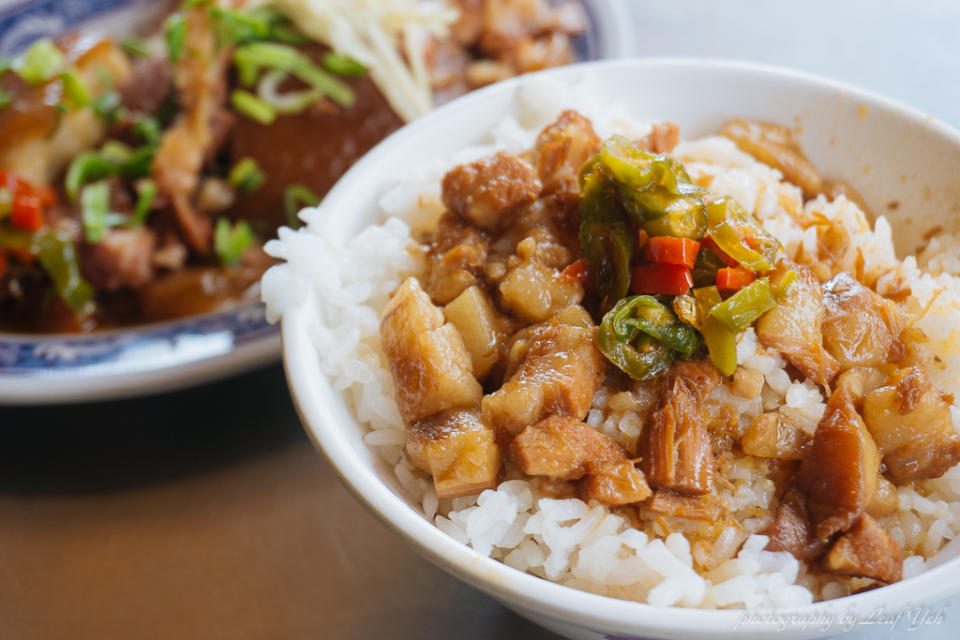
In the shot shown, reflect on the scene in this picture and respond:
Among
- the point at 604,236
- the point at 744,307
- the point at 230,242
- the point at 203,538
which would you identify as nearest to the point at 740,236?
the point at 744,307

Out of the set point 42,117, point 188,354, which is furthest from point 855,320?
point 42,117

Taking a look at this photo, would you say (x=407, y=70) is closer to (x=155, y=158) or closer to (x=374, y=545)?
(x=155, y=158)

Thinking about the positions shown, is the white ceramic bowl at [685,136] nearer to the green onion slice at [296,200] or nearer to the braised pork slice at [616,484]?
the braised pork slice at [616,484]

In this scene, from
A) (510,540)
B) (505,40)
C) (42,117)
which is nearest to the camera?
(510,540)

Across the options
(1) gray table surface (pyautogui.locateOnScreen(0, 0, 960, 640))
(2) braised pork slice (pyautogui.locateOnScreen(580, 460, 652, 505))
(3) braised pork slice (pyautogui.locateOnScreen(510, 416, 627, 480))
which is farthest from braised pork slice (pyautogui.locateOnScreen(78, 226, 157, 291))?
(2) braised pork slice (pyautogui.locateOnScreen(580, 460, 652, 505))

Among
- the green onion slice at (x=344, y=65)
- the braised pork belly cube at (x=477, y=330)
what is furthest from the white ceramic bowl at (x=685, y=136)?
the green onion slice at (x=344, y=65)

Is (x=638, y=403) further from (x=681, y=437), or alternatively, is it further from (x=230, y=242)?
(x=230, y=242)
